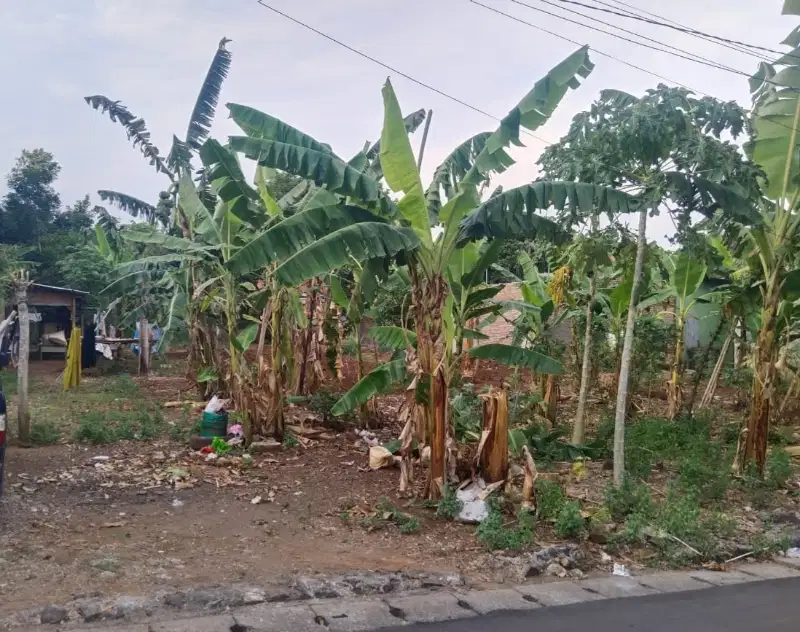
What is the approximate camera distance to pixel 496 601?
5023 mm

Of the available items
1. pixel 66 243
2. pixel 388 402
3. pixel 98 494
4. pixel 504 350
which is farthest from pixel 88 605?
pixel 66 243

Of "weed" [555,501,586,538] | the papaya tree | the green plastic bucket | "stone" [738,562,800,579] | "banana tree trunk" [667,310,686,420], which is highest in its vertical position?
the papaya tree

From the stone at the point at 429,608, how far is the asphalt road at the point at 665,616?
3.8 inches

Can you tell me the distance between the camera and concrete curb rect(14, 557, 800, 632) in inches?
169

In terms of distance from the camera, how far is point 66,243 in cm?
2420

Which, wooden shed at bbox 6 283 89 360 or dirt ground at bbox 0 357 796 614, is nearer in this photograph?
dirt ground at bbox 0 357 796 614

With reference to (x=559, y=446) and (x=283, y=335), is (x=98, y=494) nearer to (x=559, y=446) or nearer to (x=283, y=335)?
(x=283, y=335)

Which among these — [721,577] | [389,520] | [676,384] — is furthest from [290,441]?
[676,384]

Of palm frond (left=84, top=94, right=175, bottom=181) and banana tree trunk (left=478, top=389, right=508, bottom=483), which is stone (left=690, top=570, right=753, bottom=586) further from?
palm frond (left=84, top=94, right=175, bottom=181)

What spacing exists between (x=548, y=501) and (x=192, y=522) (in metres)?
3.35

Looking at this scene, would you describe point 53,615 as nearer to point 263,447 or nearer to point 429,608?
point 429,608

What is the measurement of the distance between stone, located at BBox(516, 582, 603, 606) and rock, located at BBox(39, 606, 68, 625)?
309cm

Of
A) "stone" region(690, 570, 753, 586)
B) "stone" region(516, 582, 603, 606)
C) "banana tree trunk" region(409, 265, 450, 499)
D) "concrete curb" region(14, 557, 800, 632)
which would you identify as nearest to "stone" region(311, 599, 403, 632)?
"concrete curb" region(14, 557, 800, 632)

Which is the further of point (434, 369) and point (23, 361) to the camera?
point (23, 361)
